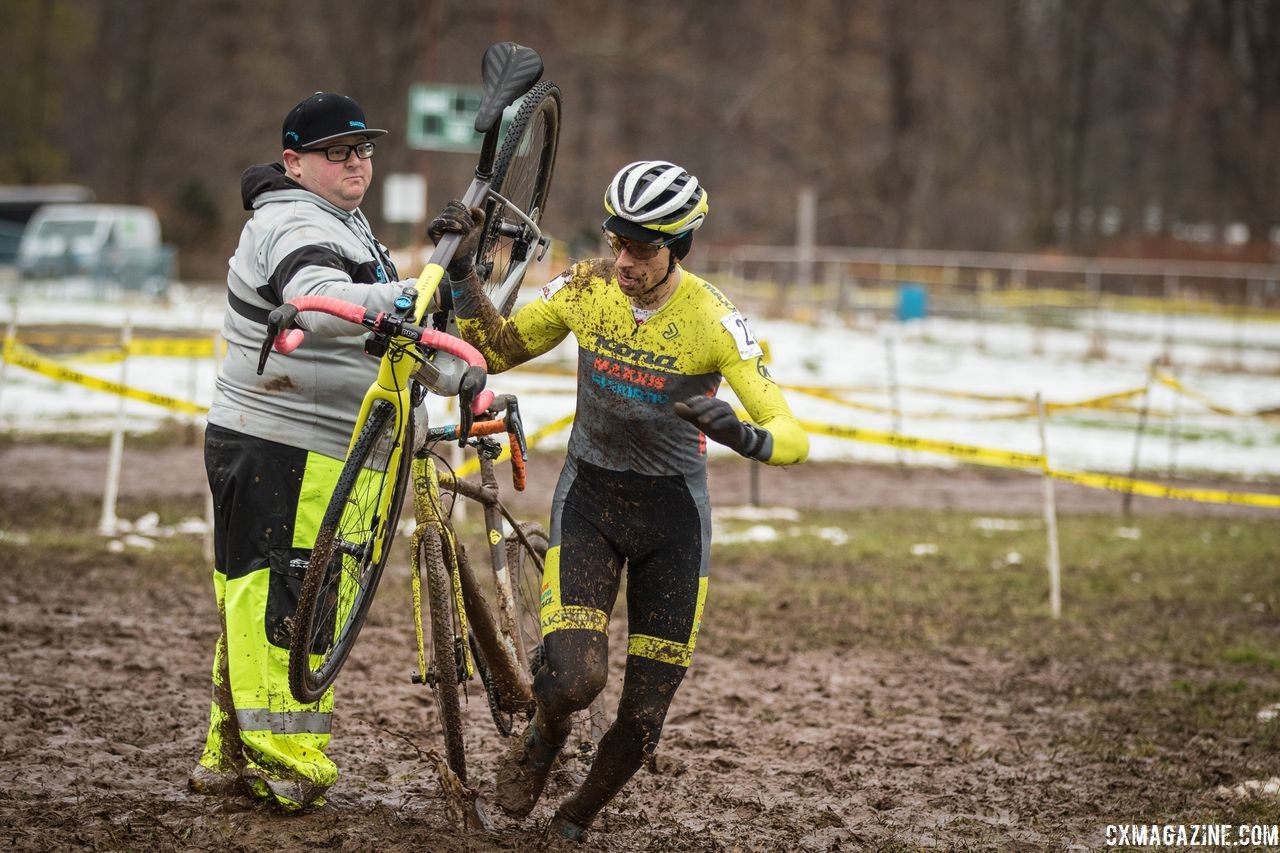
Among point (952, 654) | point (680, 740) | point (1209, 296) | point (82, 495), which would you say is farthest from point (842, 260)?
point (680, 740)

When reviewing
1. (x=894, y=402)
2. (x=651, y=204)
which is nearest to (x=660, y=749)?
(x=651, y=204)

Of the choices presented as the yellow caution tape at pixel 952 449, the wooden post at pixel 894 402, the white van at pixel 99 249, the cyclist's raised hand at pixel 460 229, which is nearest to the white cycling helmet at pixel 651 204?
the cyclist's raised hand at pixel 460 229

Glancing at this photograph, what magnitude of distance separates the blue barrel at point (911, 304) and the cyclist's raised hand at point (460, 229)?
78.0 feet

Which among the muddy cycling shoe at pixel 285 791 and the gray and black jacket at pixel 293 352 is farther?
the muddy cycling shoe at pixel 285 791

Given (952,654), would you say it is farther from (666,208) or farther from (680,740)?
(666,208)

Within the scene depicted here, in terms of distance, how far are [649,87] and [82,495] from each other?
119ft

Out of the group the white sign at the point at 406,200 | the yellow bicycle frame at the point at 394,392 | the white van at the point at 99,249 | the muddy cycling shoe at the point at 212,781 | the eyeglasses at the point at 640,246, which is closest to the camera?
the yellow bicycle frame at the point at 394,392

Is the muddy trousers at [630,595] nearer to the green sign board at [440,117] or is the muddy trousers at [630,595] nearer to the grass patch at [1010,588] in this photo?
the grass patch at [1010,588]

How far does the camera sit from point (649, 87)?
45.5 m

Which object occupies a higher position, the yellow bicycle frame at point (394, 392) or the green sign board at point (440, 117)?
the green sign board at point (440, 117)

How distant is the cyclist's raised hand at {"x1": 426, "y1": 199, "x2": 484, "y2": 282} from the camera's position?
4297mm

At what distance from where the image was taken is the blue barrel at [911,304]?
2766 cm

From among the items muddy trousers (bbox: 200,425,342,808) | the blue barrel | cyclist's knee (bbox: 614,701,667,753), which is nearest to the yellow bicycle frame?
muddy trousers (bbox: 200,425,342,808)

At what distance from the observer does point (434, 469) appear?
4730 millimetres
